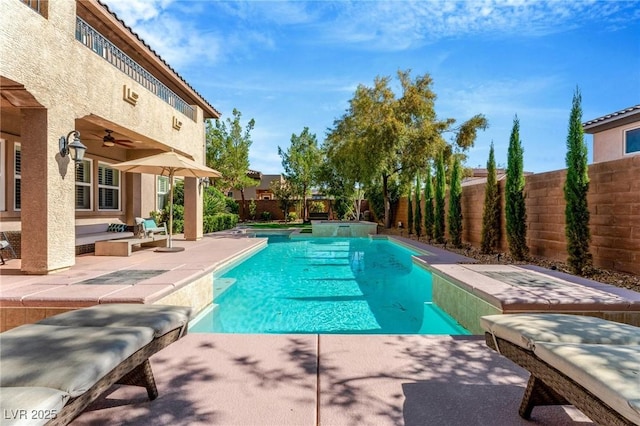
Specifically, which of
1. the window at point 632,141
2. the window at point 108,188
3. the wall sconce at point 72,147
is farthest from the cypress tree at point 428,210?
the wall sconce at point 72,147

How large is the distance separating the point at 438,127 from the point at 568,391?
19.3 metres

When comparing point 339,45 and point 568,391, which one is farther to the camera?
point 339,45

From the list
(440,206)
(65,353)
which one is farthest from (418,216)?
(65,353)

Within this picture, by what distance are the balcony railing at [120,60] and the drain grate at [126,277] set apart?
509 centimetres

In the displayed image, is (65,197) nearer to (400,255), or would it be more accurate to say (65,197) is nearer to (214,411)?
(214,411)

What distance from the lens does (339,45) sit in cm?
1209

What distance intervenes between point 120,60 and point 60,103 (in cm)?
284

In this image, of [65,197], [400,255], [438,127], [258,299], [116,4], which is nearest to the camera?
[65,197]

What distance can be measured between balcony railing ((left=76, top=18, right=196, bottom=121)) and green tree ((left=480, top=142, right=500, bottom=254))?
433 inches

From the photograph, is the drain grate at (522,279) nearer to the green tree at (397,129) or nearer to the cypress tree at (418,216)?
the cypress tree at (418,216)

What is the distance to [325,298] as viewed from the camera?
7414 mm

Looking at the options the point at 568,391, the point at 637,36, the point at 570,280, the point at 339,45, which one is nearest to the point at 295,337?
the point at 568,391

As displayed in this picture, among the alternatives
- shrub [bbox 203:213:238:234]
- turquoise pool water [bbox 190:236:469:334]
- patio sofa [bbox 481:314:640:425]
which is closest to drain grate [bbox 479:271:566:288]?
turquoise pool water [bbox 190:236:469:334]

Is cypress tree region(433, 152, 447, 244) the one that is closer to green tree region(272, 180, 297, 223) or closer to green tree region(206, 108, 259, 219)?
green tree region(272, 180, 297, 223)
